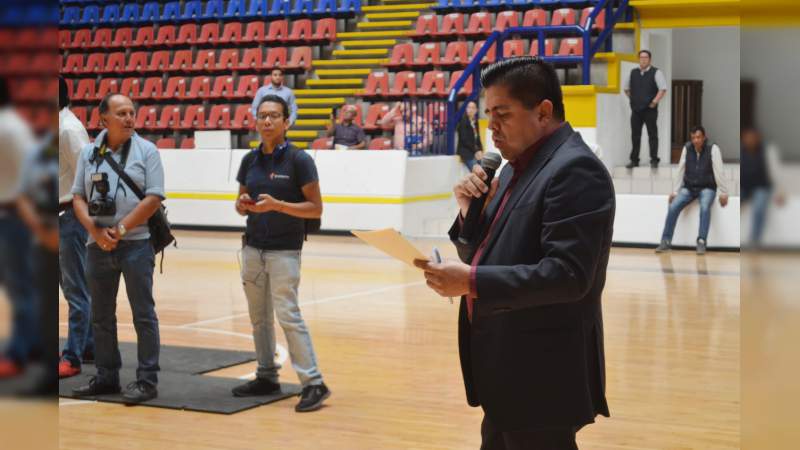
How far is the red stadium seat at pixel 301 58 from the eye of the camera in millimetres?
20359

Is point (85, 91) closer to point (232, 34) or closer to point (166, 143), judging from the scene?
point (232, 34)

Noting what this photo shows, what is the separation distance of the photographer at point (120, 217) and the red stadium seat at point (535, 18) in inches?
512

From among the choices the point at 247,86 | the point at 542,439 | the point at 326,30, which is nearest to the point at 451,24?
the point at 326,30

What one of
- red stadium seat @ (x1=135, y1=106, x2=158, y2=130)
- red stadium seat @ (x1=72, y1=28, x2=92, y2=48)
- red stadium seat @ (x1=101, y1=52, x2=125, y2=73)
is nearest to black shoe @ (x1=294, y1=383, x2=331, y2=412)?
red stadium seat @ (x1=135, y1=106, x2=158, y2=130)

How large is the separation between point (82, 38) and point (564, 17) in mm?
11461

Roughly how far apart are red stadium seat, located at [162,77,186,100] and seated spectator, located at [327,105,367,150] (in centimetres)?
583

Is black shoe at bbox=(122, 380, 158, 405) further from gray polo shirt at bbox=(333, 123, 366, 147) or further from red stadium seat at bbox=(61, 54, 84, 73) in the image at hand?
red stadium seat at bbox=(61, 54, 84, 73)

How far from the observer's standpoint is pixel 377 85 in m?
18.9

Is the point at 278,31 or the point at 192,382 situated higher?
the point at 278,31

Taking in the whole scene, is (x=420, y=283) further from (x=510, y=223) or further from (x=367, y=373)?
(x=510, y=223)

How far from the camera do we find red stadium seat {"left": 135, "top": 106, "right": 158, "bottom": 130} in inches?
819

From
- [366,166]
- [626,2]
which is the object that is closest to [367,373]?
[366,166]

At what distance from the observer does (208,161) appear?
16.1 meters

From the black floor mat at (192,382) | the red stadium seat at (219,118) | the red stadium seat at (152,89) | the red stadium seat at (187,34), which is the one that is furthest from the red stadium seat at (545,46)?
the black floor mat at (192,382)
